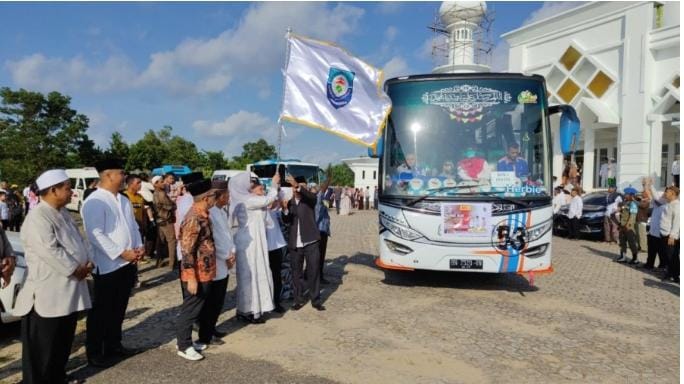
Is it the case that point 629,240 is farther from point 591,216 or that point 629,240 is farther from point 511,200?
point 511,200

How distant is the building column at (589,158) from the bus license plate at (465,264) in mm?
18925

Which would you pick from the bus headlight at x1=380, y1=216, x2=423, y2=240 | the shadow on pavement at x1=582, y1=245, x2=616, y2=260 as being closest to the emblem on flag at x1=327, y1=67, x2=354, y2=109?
the bus headlight at x1=380, y1=216, x2=423, y2=240

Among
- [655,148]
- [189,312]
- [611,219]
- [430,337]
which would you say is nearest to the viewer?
[189,312]

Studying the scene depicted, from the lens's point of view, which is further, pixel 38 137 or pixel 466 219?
pixel 38 137

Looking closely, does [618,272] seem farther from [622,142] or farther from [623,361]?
[622,142]

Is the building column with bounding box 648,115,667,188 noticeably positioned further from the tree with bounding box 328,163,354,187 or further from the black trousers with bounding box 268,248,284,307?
the tree with bounding box 328,163,354,187

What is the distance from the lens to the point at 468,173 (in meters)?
7.23

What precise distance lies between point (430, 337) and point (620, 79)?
21.0 meters

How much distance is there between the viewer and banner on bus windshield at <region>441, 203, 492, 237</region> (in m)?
7.03

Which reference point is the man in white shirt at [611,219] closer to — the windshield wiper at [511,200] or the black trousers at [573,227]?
the black trousers at [573,227]

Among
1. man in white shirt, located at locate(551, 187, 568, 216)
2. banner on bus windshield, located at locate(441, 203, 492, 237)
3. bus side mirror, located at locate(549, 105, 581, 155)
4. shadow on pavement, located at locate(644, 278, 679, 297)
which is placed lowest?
shadow on pavement, located at locate(644, 278, 679, 297)

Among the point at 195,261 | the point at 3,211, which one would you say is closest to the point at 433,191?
the point at 195,261

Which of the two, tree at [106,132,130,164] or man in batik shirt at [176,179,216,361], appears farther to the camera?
tree at [106,132,130,164]

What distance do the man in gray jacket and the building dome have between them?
32.2 m
